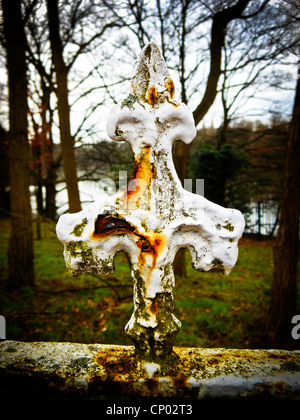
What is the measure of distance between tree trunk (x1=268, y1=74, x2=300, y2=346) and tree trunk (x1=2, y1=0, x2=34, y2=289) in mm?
4555

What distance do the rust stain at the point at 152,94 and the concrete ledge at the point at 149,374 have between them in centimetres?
115

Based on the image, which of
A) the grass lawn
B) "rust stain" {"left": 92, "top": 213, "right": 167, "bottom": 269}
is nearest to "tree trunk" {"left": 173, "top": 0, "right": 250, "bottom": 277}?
the grass lawn

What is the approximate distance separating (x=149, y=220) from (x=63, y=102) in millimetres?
4473

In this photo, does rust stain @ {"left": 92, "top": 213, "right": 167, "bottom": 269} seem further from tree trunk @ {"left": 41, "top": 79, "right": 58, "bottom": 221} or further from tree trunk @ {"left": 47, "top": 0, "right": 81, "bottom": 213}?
tree trunk @ {"left": 41, "top": 79, "right": 58, "bottom": 221}

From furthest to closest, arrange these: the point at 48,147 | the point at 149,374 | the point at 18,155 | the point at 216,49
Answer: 1. the point at 48,147
2. the point at 18,155
3. the point at 216,49
4. the point at 149,374

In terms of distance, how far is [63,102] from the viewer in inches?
184

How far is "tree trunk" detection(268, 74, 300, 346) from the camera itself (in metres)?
3.46

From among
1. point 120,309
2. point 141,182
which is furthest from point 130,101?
point 120,309

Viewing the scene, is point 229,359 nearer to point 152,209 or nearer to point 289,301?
point 152,209

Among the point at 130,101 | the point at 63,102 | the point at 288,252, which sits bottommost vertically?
the point at 288,252

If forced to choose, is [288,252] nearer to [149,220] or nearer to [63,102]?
[149,220]

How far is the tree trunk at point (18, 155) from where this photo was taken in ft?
16.0

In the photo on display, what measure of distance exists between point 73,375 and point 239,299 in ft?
14.6

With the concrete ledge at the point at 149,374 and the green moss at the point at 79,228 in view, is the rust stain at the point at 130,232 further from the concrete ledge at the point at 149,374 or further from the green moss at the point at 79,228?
the concrete ledge at the point at 149,374
